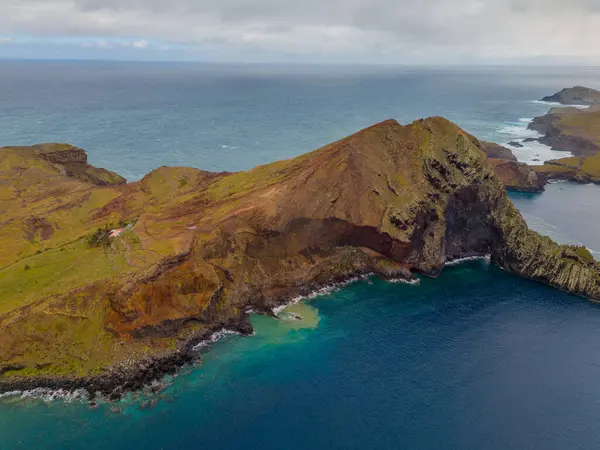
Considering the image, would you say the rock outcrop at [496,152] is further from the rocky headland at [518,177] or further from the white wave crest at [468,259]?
the white wave crest at [468,259]

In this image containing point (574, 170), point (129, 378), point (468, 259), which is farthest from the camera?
point (574, 170)

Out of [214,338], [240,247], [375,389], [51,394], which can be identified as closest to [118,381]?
[51,394]

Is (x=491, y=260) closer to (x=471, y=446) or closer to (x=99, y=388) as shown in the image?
(x=471, y=446)

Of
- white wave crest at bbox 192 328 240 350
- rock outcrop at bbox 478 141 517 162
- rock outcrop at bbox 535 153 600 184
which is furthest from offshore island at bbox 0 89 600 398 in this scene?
rock outcrop at bbox 478 141 517 162

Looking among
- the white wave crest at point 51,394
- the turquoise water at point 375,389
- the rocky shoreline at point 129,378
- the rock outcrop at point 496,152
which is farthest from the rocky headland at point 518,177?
the white wave crest at point 51,394

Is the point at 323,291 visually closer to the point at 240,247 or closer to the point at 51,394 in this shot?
the point at 240,247

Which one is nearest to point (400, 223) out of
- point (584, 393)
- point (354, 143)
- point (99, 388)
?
point (354, 143)
